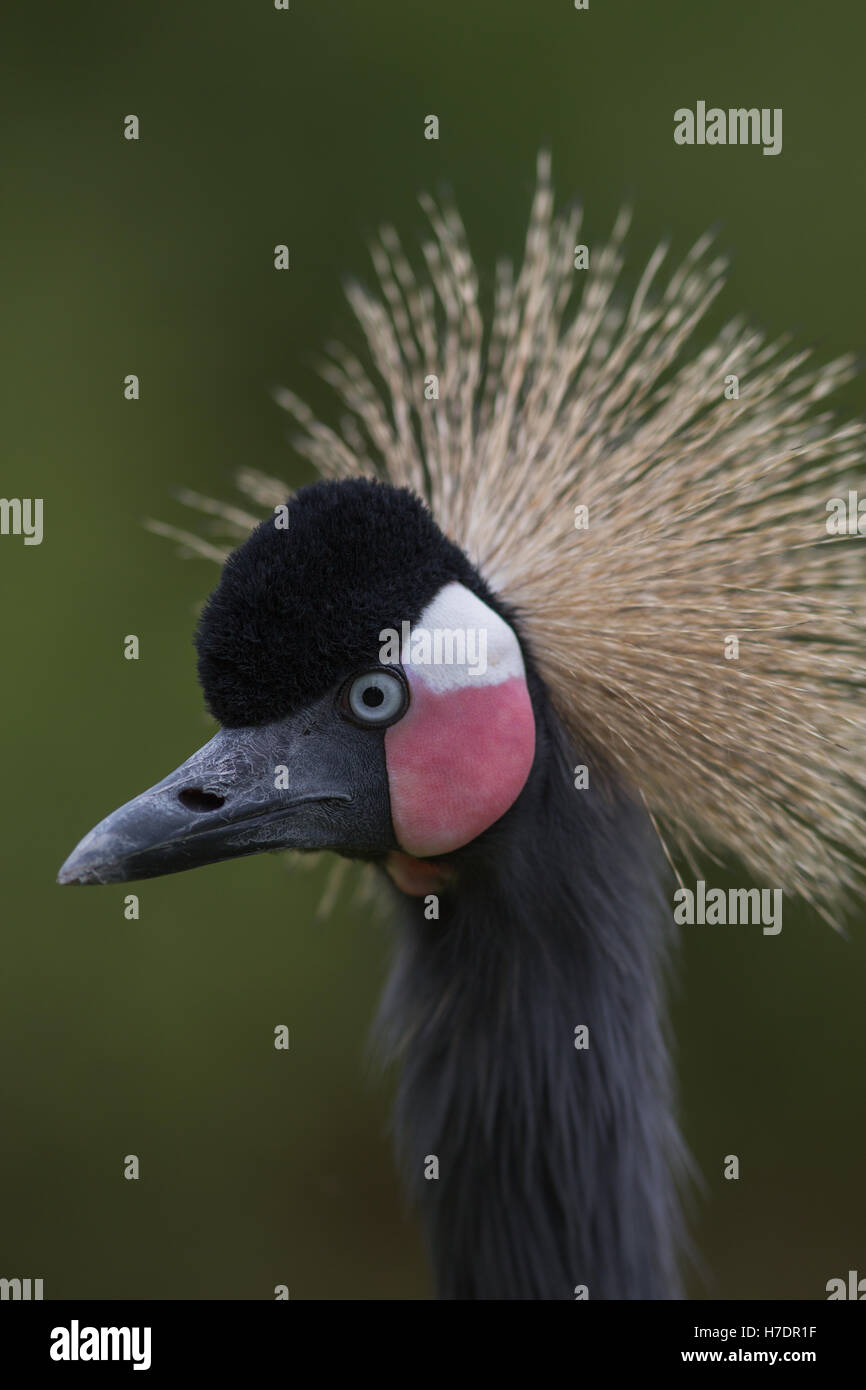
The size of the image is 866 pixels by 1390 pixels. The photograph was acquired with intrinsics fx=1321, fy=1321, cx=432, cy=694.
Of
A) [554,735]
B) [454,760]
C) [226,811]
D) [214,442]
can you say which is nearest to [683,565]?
[554,735]

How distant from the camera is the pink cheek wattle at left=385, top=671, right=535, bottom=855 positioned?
1.24 m

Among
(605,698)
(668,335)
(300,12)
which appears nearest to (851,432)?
(668,335)

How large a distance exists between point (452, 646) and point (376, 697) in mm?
85

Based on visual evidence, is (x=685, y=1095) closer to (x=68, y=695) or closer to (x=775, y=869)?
(x=68, y=695)

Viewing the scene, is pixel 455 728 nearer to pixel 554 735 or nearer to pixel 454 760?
pixel 454 760

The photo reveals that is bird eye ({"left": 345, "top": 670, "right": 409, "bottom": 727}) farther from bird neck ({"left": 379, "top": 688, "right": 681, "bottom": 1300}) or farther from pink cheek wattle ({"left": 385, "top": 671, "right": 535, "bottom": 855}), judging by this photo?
bird neck ({"left": 379, "top": 688, "right": 681, "bottom": 1300})

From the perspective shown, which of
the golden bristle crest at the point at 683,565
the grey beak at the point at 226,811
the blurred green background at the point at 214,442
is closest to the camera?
the grey beak at the point at 226,811

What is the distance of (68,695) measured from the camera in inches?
107

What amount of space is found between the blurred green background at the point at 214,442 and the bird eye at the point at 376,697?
4.74ft

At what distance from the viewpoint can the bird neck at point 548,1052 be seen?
1.35 m

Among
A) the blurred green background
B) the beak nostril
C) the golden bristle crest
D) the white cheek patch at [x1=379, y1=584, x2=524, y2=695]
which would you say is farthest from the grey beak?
the blurred green background

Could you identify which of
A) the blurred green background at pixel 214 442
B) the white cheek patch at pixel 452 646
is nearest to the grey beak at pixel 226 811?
the white cheek patch at pixel 452 646

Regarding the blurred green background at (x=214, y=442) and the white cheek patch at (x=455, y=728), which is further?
the blurred green background at (x=214, y=442)

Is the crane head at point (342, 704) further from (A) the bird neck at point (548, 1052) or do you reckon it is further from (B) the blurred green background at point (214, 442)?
(B) the blurred green background at point (214, 442)
